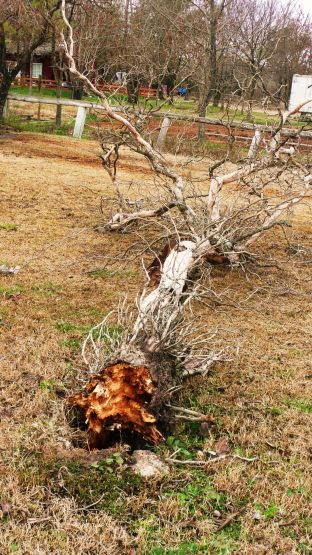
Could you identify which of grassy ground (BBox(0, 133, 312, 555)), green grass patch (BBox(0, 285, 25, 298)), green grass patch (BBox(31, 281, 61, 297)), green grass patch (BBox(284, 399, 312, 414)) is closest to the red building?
grassy ground (BBox(0, 133, 312, 555))

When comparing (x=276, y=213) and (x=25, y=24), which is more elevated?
(x=25, y=24)

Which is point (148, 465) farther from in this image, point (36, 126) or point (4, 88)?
point (36, 126)

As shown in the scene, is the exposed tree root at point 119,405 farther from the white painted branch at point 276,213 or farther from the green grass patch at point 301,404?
the white painted branch at point 276,213

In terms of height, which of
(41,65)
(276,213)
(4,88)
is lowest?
(276,213)

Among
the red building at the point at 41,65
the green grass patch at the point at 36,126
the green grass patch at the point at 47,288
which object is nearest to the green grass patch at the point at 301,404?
the green grass patch at the point at 47,288

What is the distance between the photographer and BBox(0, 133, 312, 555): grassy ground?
2.74 metres

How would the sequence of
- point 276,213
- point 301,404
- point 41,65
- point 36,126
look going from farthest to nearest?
1. point 41,65
2. point 36,126
3. point 276,213
4. point 301,404

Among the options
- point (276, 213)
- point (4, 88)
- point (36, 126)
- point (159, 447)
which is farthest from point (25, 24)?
point (159, 447)

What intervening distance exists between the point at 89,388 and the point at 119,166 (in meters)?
10.1

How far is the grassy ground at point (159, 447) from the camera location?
8.99ft

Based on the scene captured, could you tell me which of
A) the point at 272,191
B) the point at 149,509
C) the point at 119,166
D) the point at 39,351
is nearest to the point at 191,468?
the point at 149,509

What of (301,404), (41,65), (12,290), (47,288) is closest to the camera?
(301,404)

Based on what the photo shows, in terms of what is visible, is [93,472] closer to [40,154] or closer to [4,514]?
[4,514]

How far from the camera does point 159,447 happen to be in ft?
10.9
